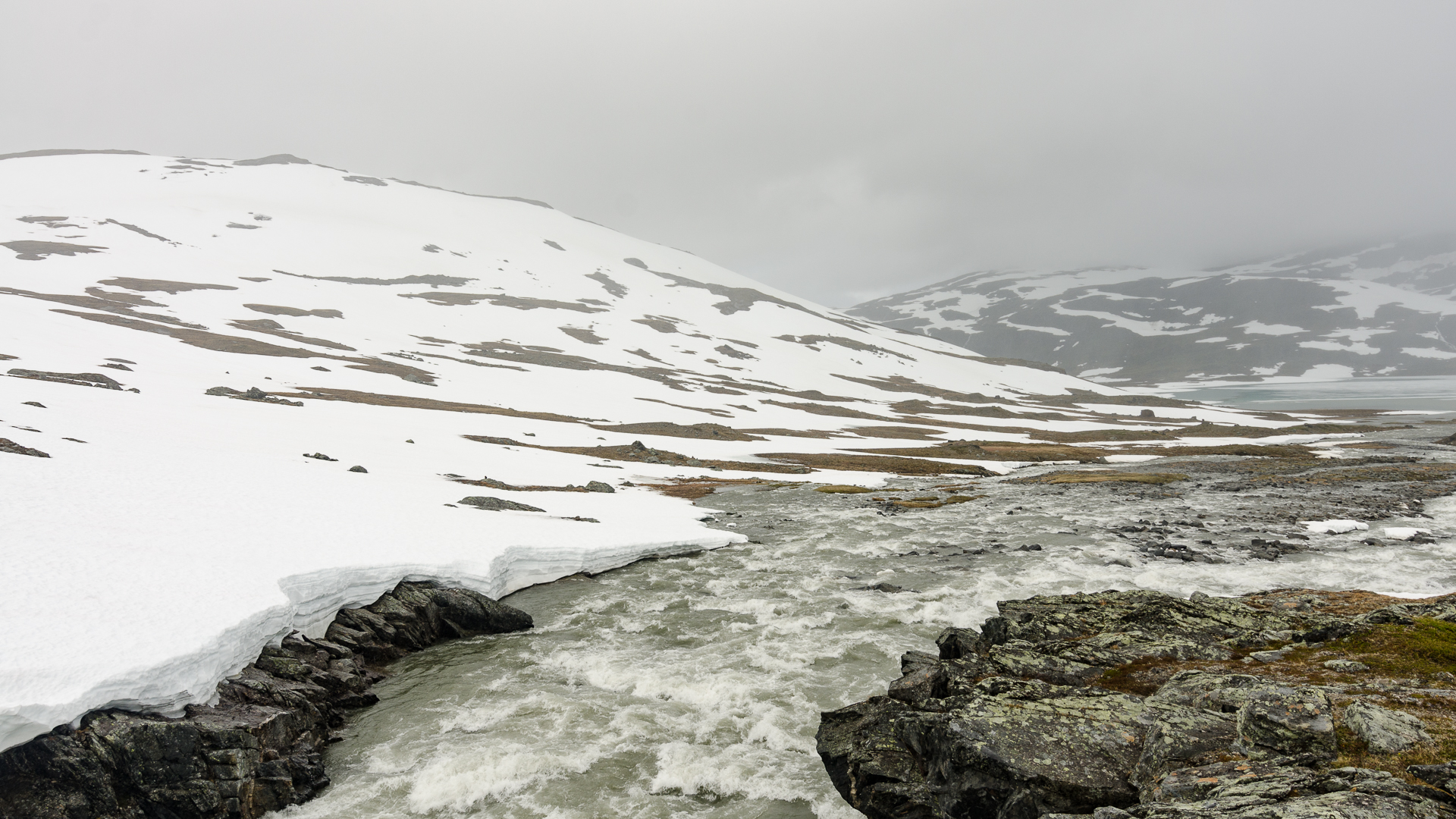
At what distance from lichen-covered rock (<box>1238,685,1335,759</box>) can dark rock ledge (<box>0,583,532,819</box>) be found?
47.5ft

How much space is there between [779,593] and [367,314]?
12397cm

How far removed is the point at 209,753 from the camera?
1034 cm

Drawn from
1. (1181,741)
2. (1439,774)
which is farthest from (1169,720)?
(1439,774)

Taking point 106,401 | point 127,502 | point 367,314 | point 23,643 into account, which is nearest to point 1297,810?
point 23,643

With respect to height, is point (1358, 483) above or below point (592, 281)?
below

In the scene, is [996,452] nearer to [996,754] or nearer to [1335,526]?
[1335,526]

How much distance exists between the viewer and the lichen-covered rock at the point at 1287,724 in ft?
23.9

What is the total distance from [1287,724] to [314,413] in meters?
54.7

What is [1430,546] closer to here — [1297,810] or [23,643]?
[1297,810]

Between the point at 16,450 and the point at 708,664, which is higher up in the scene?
the point at 16,450

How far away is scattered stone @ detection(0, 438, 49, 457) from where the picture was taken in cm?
1919

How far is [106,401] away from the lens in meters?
34.7

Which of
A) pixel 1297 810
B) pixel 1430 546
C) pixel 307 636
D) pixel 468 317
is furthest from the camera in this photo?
pixel 468 317

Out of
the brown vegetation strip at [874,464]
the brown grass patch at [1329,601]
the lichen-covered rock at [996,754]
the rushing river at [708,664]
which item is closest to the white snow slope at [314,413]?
the rushing river at [708,664]
